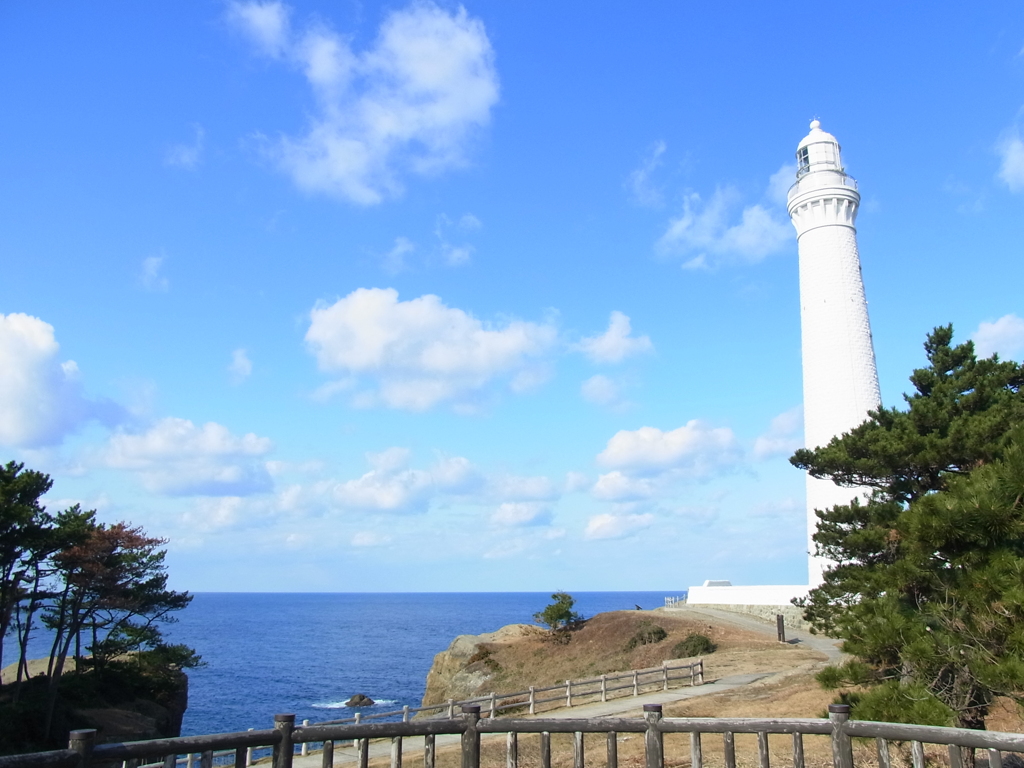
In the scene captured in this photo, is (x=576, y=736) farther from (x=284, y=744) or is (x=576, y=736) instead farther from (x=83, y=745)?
(x=83, y=745)

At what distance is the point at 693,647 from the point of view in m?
34.8

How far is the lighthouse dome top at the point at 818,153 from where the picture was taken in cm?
4084

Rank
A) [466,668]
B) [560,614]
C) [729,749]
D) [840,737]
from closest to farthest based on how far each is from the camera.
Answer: [840,737] → [729,749] → [466,668] → [560,614]

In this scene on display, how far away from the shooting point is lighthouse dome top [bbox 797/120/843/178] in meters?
40.8

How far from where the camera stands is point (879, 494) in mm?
20422

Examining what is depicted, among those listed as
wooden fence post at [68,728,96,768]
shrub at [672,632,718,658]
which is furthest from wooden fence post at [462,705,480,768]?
shrub at [672,632,718,658]

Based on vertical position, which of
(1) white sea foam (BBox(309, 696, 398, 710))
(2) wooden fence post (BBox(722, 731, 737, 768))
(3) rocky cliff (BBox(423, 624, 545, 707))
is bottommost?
(1) white sea foam (BBox(309, 696, 398, 710))

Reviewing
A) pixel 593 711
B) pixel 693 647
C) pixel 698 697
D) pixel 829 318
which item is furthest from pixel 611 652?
pixel 829 318

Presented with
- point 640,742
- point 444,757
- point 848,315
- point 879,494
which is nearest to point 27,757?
point 444,757

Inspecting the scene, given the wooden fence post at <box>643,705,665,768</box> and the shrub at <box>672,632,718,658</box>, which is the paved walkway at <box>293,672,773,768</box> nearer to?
the shrub at <box>672,632,718,658</box>

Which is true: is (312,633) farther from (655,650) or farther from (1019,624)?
(1019,624)

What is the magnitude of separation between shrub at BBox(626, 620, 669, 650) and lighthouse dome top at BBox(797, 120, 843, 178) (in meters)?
26.7

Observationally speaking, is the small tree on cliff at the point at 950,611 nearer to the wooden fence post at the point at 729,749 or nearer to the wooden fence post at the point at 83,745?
the wooden fence post at the point at 729,749

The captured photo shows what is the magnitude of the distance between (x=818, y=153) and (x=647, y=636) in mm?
28566
